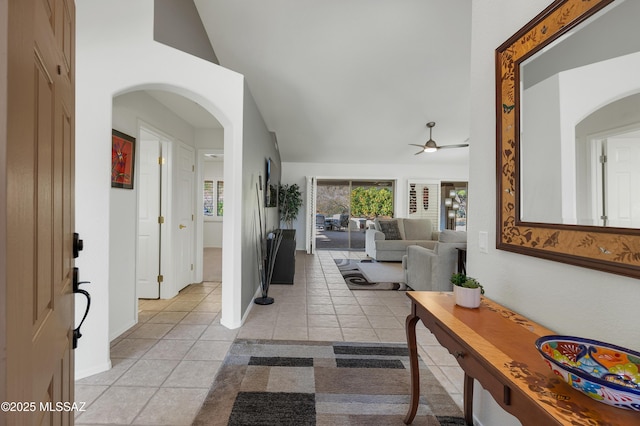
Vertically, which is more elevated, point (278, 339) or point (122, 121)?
point (122, 121)

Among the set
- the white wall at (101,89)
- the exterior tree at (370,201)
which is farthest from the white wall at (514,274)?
the exterior tree at (370,201)

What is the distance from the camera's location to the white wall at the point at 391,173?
797cm

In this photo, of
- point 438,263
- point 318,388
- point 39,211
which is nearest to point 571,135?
point 39,211

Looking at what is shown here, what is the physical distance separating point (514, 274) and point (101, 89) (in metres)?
2.98

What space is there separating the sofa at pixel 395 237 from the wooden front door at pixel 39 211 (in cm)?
599

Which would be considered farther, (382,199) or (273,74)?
(382,199)

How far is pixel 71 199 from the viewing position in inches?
39.6

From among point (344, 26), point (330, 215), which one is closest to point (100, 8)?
point (344, 26)

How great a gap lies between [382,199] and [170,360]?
7117 millimetres

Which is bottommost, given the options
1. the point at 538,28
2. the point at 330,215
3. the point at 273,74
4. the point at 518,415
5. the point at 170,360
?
the point at 170,360

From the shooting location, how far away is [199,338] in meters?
2.65

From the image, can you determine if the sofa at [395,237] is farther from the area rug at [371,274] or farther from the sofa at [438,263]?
the sofa at [438,263]

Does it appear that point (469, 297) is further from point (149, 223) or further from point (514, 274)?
point (149, 223)

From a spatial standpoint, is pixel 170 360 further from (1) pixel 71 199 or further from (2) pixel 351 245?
(2) pixel 351 245
